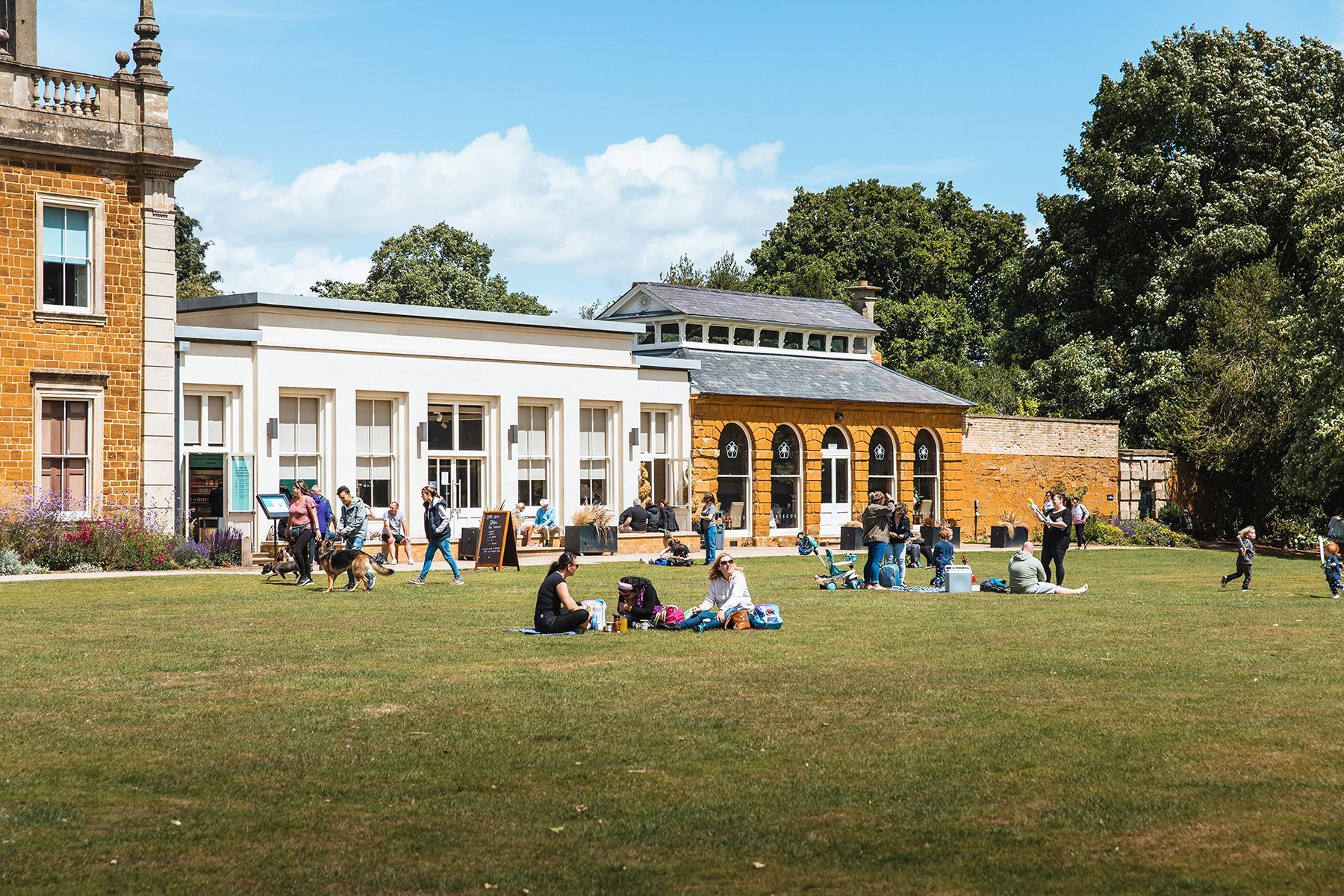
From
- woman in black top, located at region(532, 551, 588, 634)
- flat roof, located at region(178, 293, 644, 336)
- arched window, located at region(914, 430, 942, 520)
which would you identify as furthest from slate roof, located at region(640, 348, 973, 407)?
woman in black top, located at region(532, 551, 588, 634)

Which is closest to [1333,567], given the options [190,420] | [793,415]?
[793,415]

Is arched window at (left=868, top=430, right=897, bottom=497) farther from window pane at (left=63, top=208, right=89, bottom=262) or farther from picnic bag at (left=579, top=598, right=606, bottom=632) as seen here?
picnic bag at (left=579, top=598, right=606, bottom=632)

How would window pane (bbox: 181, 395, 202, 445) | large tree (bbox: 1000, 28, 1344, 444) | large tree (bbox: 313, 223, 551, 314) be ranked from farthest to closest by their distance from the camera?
large tree (bbox: 313, 223, 551, 314), large tree (bbox: 1000, 28, 1344, 444), window pane (bbox: 181, 395, 202, 445)

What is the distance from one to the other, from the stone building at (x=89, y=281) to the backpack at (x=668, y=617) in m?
14.2

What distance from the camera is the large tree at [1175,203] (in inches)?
1948

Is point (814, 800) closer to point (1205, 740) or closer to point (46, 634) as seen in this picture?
point (1205, 740)

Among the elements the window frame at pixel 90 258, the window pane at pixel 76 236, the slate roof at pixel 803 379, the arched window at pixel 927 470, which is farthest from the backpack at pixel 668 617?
the arched window at pixel 927 470

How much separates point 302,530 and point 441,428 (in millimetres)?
10904

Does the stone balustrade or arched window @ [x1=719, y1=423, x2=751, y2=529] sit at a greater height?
the stone balustrade

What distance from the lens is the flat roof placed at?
3266 cm

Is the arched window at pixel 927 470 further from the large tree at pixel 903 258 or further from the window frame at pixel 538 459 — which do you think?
the large tree at pixel 903 258

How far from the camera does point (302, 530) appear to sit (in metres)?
25.2

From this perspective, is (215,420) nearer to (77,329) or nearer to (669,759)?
(77,329)

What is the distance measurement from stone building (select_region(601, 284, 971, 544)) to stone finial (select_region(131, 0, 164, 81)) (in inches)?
615
